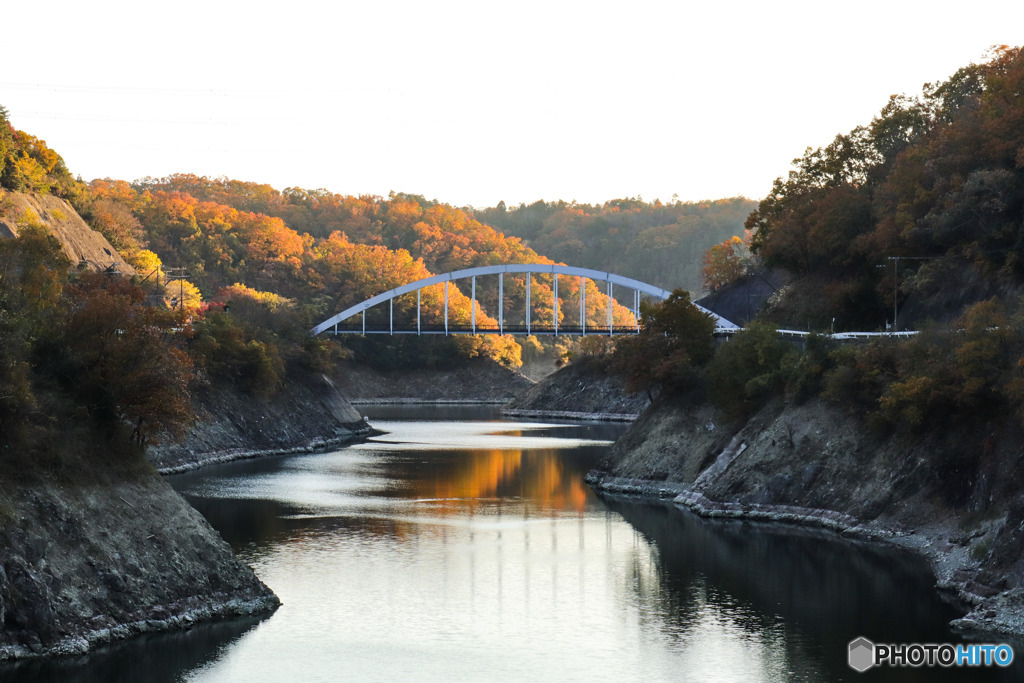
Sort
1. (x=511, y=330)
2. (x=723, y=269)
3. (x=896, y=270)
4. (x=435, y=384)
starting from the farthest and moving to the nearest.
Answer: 1. (x=435, y=384)
2. (x=511, y=330)
3. (x=723, y=269)
4. (x=896, y=270)

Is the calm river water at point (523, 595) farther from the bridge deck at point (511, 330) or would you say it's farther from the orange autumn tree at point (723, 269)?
the bridge deck at point (511, 330)

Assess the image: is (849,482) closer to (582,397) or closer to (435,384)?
(582,397)

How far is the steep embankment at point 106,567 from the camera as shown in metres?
30.0

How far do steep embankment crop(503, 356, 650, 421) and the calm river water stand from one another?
57.5 meters

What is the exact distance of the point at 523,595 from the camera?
3981 centimetres

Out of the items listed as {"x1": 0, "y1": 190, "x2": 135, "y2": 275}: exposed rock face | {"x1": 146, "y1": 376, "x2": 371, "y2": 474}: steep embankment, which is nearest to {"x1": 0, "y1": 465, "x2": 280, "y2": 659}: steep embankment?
{"x1": 146, "y1": 376, "x2": 371, "y2": 474}: steep embankment

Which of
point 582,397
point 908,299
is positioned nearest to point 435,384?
point 582,397

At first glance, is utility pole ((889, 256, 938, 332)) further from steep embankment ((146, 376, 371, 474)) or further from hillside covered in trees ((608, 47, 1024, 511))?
steep embankment ((146, 376, 371, 474))

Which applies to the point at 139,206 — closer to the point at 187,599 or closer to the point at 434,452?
the point at 434,452

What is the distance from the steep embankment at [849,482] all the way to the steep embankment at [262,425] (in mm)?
24338

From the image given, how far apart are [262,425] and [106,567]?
5649 cm

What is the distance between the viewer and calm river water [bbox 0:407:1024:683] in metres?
31.1

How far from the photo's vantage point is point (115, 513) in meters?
35.2

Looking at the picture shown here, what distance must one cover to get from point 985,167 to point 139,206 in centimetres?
13056
